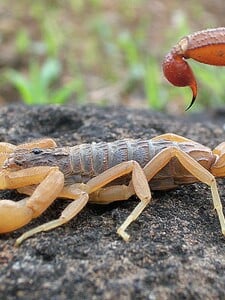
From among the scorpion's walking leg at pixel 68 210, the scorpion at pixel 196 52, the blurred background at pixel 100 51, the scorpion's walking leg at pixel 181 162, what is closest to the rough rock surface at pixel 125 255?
the scorpion's walking leg at pixel 68 210

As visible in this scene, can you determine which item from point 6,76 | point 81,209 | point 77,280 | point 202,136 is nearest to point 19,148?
point 81,209

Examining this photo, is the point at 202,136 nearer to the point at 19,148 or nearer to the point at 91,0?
the point at 19,148

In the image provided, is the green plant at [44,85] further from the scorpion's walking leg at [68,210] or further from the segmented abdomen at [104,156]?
the scorpion's walking leg at [68,210]

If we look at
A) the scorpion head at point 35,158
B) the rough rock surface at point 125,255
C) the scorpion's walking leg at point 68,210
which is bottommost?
the rough rock surface at point 125,255

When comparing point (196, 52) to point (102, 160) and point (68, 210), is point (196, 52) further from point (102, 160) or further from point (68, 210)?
point (68, 210)

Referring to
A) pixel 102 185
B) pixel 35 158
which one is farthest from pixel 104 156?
pixel 35 158

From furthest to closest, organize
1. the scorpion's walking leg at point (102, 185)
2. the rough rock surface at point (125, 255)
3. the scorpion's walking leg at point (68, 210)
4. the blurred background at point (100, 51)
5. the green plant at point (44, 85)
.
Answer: the blurred background at point (100, 51) → the green plant at point (44, 85) → the scorpion's walking leg at point (102, 185) → the scorpion's walking leg at point (68, 210) → the rough rock surface at point (125, 255)
